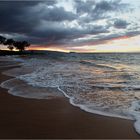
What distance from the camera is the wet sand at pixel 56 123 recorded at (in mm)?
3709

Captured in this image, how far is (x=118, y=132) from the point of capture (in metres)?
3.84

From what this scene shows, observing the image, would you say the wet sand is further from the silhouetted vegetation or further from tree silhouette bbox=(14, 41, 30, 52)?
tree silhouette bbox=(14, 41, 30, 52)

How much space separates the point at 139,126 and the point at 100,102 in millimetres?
1998

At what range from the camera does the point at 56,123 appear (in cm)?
429

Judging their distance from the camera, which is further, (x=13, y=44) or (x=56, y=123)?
(x=13, y=44)

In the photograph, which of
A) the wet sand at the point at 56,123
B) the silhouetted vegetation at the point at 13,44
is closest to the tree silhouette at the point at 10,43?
the silhouetted vegetation at the point at 13,44

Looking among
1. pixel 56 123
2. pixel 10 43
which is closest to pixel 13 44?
pixel 10 43

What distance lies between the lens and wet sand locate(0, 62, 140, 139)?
3.71 metres

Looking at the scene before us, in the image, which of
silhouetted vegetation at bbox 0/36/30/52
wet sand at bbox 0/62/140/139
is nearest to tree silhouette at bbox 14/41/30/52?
silhouetted vegetation at bbox 0/36/30/52

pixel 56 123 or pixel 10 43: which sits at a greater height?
pixel 10 43

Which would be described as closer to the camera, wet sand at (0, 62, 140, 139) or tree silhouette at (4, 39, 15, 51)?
wet sand at (0, 62, 140, 139)

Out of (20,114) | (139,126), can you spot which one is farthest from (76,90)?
(139,126)

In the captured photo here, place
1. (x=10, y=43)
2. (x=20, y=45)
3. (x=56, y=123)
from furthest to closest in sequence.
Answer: (x=20, y=45) < (x=10, y=43) < (x=56, y=123)

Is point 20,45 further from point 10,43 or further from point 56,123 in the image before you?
point 56,123
